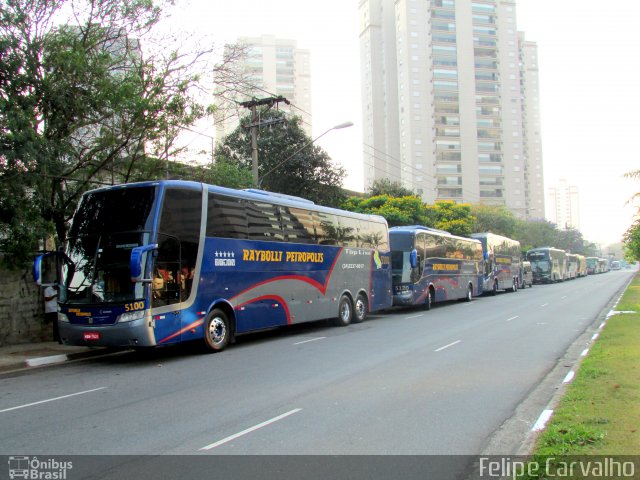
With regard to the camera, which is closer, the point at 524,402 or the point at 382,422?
the point at 382,422

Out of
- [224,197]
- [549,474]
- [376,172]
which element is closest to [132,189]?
[224,197]

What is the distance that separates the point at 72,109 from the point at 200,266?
213 inches

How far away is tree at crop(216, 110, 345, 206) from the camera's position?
31.7 metres

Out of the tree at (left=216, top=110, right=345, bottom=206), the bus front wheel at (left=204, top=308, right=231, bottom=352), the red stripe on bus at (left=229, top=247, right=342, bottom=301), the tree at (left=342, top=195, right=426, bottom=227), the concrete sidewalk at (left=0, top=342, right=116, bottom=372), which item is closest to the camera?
the concrete sidewalk at (left=0, top=342, right=116, bottom=372)

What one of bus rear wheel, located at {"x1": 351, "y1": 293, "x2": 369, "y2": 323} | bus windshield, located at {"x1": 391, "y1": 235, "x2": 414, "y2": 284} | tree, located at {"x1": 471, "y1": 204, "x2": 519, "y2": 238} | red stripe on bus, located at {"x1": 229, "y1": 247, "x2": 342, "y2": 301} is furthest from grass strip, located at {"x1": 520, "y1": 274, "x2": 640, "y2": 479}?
tree, located at {"x1": 471, "y1": 204, "x2": 519, "y2": 238}

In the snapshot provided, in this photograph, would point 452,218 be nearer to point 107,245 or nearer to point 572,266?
point 107,245

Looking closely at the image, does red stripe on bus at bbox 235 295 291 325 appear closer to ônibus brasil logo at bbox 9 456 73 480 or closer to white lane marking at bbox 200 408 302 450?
white lane marking at bbox 200 408 302 450

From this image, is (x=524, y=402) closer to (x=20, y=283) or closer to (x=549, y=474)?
(x=549, y=474)

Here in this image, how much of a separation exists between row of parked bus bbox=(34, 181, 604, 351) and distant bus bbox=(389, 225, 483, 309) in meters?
3.26

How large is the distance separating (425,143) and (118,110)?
8935 centimetres

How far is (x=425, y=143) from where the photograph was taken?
98062mm

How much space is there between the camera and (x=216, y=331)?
1251 cm

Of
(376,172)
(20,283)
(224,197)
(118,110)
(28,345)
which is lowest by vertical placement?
(28,345)

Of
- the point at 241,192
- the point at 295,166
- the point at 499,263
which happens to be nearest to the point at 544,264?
the point at 499,263
